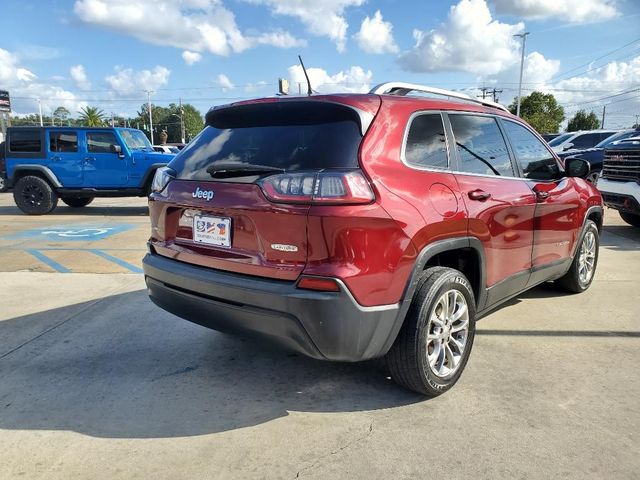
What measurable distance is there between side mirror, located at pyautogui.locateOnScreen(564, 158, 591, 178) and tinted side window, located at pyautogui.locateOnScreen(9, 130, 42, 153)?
11.1 metres

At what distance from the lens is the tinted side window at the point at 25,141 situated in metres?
11.3

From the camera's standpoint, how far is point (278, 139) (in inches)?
109

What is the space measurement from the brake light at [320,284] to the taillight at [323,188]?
0.37m

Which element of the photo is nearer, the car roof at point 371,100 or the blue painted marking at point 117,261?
the car roof at point 371,100

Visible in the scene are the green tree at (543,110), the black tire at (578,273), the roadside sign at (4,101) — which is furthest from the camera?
the green tree at (543,110)

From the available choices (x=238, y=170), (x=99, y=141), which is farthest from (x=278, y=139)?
(x=99, y=141)

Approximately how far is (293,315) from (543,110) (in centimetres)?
6486

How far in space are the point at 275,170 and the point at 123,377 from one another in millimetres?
1730

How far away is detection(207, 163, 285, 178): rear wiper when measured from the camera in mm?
2611

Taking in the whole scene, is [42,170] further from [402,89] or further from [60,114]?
[60,114]

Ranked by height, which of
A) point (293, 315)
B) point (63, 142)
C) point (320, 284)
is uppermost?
point (63, 142)

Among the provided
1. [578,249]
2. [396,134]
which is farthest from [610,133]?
[396,134]

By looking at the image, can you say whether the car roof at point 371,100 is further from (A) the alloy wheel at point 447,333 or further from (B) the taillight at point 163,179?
(A) the alloy wheel at point 447,333

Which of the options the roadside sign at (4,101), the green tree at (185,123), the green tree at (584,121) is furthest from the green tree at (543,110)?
the green tree at (185,123)
